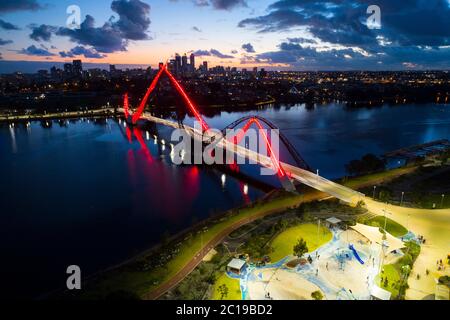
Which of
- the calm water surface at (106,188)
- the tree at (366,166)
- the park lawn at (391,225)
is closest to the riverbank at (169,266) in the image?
the calm water surface at (106,188)

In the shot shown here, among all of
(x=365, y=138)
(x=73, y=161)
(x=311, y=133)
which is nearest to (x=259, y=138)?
(x=311, y=133)

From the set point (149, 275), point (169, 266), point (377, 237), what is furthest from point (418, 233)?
point (149, 275)

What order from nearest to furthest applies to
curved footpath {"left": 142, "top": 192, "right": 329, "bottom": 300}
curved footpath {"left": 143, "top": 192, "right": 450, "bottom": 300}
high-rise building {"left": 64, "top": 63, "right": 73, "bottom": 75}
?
curved footpath {"left": 143, "top": 192, "right": 450, "bottom": 300}, curved footpath {"left": 142, "top": 192, "right": 329, "bottom": 300}, high-rise building {"left": 64, "top": 63, "right": 73, "bottom": 75}

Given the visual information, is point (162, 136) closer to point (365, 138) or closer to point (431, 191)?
point (365, 138)

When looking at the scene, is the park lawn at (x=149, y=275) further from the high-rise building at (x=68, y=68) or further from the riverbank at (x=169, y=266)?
the high-rise building at (x=68, y=68)

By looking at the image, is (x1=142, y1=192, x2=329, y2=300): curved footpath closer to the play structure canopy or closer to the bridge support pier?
the bridge support pier

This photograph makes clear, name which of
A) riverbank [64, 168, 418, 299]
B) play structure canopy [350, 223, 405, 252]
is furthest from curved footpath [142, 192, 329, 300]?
play structure canopy [350, 223, 405, 252]
